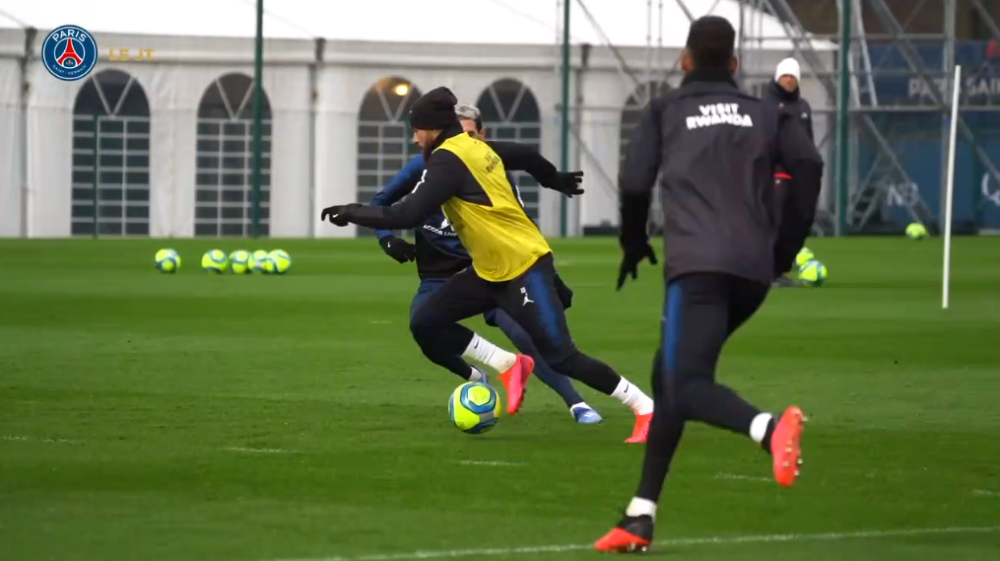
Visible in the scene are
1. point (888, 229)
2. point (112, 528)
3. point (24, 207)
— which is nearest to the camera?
point (112, 528)

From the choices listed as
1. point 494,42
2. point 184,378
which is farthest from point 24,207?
point 184,378

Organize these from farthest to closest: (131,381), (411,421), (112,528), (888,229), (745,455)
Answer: (888,229) → (131,381) → (411,421) → (745,455) → (112,528)

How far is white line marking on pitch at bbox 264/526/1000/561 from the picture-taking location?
712 centimetres

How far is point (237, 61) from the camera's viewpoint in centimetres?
4584

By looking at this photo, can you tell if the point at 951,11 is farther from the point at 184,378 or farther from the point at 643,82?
the point at 184,378

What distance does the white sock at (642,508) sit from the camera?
7.24 metres

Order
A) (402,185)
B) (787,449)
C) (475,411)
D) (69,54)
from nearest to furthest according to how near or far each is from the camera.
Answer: (787,449) < (475,411) < (402,185) < (69,54)

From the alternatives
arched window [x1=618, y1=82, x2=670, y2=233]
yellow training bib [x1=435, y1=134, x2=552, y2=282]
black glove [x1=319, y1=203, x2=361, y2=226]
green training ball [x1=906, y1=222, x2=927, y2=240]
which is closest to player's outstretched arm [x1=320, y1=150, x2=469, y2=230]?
black glove [x1=319, y1=203, x2=361, y2=226]

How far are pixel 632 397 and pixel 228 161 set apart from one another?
121 feet

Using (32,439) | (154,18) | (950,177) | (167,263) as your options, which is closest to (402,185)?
(32,439)

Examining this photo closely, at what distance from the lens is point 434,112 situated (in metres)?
10.4

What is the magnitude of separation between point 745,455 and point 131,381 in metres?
4.95

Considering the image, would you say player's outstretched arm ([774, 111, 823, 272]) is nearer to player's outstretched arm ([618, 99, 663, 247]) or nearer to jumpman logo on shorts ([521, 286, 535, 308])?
player's outstretched arm ([618, 99, 663, 247])

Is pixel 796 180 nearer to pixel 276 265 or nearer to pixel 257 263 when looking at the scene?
pixel 276 265
